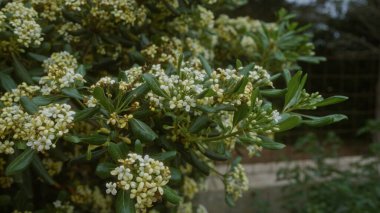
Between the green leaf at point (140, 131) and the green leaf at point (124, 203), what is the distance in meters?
0.17

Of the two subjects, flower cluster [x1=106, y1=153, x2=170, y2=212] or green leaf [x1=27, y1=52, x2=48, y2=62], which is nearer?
flower cluster [x1=106, y1=153, x2=170, y2=212]

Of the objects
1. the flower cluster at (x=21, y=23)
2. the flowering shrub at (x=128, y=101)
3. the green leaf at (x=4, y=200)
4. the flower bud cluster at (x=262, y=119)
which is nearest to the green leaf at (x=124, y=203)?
the flowering shrub at (x=128, y=101)

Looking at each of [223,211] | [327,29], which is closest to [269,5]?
[327,29]

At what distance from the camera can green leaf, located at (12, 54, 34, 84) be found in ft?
5.77

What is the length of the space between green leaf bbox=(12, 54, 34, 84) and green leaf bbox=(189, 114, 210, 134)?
0.62m

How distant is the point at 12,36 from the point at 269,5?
4.48 meters

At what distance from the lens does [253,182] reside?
4.57 m

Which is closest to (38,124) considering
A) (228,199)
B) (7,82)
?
(7,82)

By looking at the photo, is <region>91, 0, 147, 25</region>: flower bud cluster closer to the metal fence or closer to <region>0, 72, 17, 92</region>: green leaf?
<region>0, 72, 17, 92</region>: green leaf

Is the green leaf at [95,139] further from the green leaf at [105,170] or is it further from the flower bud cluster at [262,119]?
the flower bud cluster at [262,119]

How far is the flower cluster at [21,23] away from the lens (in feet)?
5.45

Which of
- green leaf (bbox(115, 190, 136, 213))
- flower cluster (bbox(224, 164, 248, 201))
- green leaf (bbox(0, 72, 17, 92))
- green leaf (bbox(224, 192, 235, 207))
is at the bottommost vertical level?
green leaf (bbox(224, 192, 235, 207))

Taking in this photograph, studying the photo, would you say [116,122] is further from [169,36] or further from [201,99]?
[169,36]

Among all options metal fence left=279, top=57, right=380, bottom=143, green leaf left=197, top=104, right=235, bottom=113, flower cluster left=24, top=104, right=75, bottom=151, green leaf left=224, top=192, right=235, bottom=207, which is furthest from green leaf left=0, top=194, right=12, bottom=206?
metal fence left=279, top=57, right=380, bottom=143
